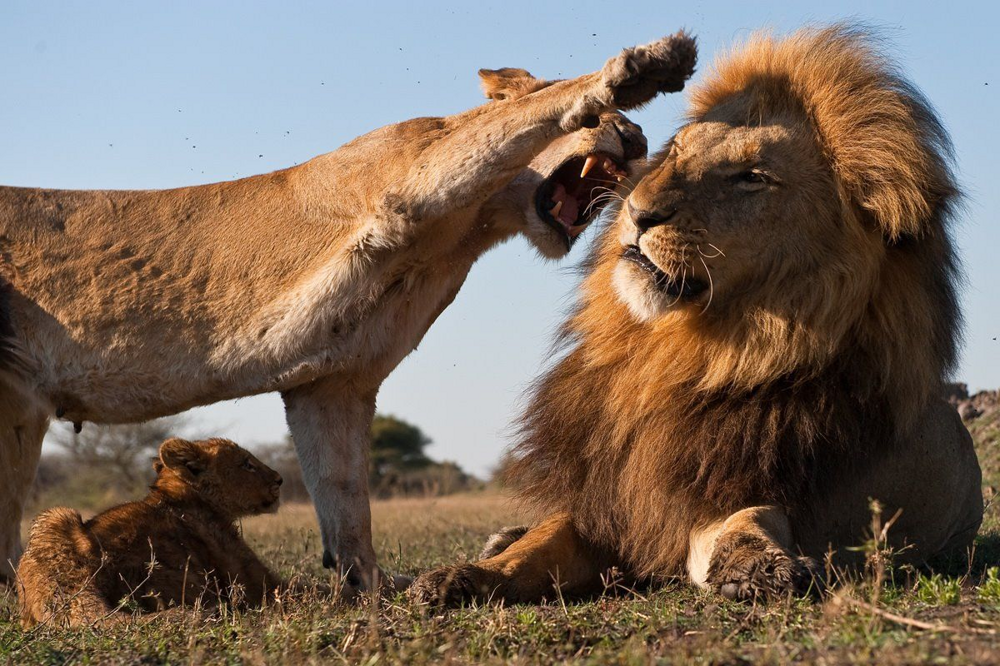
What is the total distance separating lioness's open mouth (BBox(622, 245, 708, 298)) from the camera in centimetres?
363

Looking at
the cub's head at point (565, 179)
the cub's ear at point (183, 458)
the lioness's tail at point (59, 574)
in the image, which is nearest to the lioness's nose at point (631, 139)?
the cub's head at point (565, 179)

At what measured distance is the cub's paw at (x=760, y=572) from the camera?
3.15 metres

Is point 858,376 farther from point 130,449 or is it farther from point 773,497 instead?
point 130,449

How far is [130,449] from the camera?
22.3 meters

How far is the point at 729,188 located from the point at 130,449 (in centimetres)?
2022

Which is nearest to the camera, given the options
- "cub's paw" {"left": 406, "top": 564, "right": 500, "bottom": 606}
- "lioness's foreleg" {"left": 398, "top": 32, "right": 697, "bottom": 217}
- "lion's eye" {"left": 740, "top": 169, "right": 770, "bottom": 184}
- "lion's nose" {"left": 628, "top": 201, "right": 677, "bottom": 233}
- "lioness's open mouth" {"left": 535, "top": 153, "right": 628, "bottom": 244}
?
"cub's paw" {"left": 406, "top": 564, "right": 500, "bottom": 606}

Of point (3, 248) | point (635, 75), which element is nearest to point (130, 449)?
point (3, 248)

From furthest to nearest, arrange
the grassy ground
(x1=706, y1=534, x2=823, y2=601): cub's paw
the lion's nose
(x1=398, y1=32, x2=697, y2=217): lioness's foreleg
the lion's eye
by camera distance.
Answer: (x1=398, y1=32, x2=697, y2=217): lioness's foreleg, the lion's eye, the lion's nose, (x1=706, y1=534, x2=823, y2=601): cub's paw, the grassy ground

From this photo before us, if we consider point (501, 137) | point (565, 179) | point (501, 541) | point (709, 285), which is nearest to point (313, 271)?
point (501, 137)

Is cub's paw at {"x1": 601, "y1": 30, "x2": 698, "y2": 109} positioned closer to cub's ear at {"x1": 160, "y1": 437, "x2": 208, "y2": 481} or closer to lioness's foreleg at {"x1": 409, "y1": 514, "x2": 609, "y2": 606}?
lioness's foreleg at {"x1": 409, "y1": 514, "x2": 609, "y2": 606}

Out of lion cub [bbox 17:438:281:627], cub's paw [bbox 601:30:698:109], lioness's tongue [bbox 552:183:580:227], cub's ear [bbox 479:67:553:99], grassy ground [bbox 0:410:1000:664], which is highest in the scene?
cub's ear [bbox 479:67:553:99]

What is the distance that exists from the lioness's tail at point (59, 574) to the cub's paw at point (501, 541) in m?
1.37

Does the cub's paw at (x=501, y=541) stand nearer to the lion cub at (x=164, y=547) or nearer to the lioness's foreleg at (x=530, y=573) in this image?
the lioness's foreleg at (x=530, y=573)

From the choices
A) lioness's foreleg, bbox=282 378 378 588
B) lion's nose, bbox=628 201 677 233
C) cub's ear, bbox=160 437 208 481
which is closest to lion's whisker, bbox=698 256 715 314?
lion's nose, bbox=628 201 677 233
